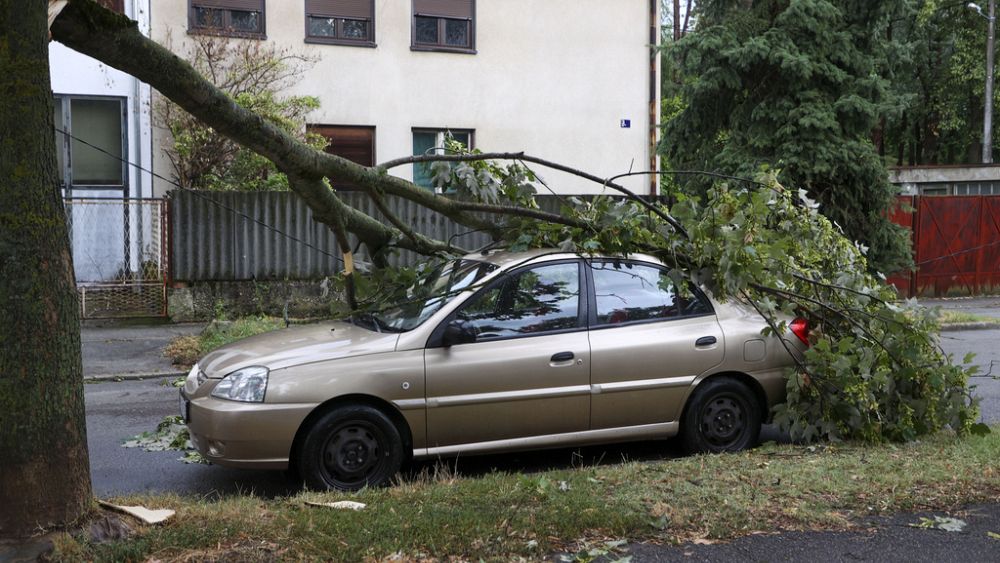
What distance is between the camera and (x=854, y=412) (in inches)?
281

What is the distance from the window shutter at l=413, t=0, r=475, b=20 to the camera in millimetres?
19344

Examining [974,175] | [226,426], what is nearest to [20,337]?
[226,426]

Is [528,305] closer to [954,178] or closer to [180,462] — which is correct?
[180,462]

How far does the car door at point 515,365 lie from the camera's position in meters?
6.53

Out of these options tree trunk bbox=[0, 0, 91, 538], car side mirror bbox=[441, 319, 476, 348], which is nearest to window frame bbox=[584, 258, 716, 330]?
car side mirror bbox=[441, 319, 476, 348]

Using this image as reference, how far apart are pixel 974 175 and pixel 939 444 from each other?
22294mm

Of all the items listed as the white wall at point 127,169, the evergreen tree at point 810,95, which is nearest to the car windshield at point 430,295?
the white wall at point 127,169

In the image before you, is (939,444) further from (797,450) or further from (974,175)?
(974,175)

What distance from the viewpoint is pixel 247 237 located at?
15906 mm

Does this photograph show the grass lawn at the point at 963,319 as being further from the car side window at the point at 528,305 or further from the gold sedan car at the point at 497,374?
the car side window at the point at 528,305

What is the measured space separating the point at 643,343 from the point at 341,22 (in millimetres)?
13581

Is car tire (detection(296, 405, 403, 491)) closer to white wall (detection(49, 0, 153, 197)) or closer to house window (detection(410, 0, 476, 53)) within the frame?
white wall (detection(49, 0, 153, 197))

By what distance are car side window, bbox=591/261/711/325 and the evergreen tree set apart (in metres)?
9.69

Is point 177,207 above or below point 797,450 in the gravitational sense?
above
